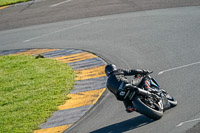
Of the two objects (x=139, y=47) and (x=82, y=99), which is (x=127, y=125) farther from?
(x=139, y=47)

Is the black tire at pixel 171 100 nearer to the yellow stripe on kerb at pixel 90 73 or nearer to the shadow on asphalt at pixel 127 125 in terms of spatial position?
the shadow on asphalt at pixel 127 125

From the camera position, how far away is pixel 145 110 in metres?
8.70

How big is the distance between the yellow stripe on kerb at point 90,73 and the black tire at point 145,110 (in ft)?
15.0

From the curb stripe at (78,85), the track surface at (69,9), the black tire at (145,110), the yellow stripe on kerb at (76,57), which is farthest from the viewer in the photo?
the track surface at (69,9)

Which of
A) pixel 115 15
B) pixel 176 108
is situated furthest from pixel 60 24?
pixel 176 108

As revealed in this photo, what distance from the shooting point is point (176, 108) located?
965 centimetres

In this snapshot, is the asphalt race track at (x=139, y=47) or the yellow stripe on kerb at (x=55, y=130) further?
the yellow stripe on kerb at (x=55, y=130)

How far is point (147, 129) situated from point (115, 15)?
13049 mm

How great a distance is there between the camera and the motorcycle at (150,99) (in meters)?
8.77

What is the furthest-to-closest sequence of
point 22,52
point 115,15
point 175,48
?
point 115,15 < point 22,52 < point 175,48

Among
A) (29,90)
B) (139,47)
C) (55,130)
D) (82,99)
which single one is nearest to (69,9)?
(139,47)

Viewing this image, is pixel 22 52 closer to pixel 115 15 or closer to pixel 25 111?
pixel 115 15

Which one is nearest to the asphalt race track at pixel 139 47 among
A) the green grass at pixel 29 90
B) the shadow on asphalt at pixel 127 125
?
the shadow on asphalt at pixel 127 125

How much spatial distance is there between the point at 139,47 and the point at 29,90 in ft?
16.0
